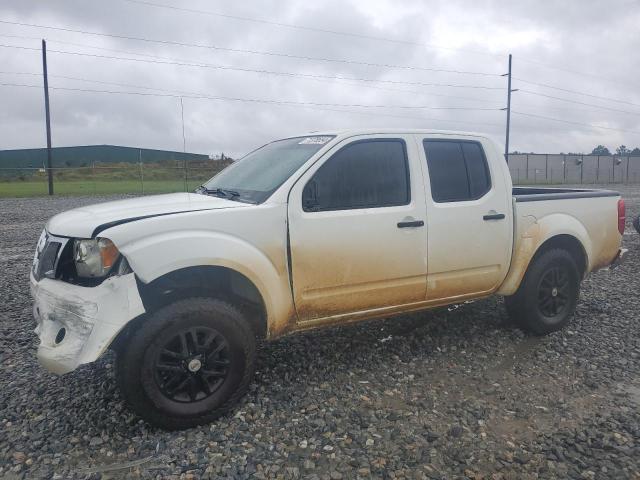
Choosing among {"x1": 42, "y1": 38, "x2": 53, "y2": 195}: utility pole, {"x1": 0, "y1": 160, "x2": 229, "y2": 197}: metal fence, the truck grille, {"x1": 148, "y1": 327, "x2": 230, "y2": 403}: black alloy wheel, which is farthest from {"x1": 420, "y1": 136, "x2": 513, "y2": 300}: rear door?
{"x1": 0, "y1": 160, "x2": 229, "y2": 197}: metal fence

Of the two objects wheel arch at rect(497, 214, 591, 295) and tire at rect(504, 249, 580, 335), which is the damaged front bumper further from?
tire at rect(504, 249, 580, 335)

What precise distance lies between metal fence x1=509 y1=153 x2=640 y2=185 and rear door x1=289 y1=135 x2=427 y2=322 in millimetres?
49644

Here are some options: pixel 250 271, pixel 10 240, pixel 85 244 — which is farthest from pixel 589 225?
pixel 10 240

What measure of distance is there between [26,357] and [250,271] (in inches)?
89.5

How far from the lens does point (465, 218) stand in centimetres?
409

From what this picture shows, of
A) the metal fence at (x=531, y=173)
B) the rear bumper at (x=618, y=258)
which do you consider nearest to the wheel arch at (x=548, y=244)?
the rear bumper at (x=618, y=258)

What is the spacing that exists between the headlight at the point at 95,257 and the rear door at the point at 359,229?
43.9 inches

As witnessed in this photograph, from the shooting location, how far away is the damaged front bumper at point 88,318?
110 inches

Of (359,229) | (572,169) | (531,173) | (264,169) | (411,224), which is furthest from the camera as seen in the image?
(572,169)

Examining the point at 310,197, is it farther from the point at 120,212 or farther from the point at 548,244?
the point at 548,244

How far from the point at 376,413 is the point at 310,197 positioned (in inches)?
59.1

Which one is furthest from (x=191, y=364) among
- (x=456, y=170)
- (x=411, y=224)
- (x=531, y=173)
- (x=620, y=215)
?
(x=531, y=173)

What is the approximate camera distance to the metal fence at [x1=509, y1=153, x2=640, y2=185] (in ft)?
170

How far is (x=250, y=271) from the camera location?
125 inches
